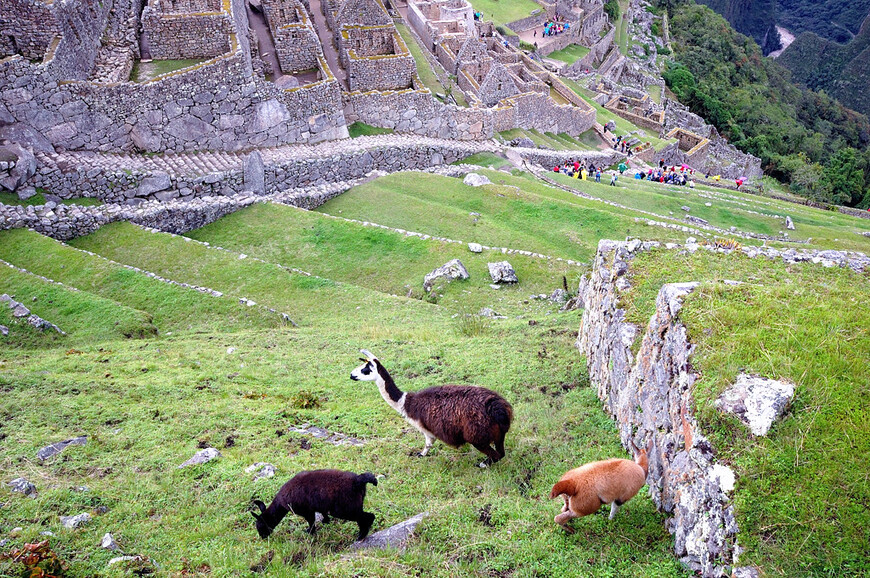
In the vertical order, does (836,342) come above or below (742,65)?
below

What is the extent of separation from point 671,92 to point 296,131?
6746 centimetres

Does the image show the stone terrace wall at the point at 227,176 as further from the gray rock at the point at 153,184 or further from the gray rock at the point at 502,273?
the gray rock at the point at 502,273

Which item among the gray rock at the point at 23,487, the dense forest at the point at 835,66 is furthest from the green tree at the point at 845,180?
the gray rock at the point at 23,487

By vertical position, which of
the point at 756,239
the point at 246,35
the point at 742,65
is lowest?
the point at 756,239

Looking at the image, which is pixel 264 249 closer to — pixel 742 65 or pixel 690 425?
pixel 690 425

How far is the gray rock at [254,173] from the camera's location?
25156 millimetres

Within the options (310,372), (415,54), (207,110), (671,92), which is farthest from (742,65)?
(310,372)

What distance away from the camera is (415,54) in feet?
137

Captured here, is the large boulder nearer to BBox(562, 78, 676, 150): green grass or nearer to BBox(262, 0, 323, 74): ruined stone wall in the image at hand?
BBox(262, 0, 323, 74): ruined stone wall

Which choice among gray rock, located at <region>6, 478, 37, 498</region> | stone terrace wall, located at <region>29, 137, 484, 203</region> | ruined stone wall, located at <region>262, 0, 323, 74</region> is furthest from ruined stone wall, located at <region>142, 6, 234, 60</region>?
gray rock, located at <region>6, 478, 37, 498</region>

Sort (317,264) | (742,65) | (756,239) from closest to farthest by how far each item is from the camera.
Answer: (317,264) → (756,239) → (742,65)

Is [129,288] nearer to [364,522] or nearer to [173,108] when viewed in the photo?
[173,108]

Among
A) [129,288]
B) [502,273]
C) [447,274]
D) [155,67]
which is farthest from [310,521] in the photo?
[155,67]

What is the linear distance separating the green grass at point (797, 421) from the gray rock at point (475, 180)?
19.1 m
